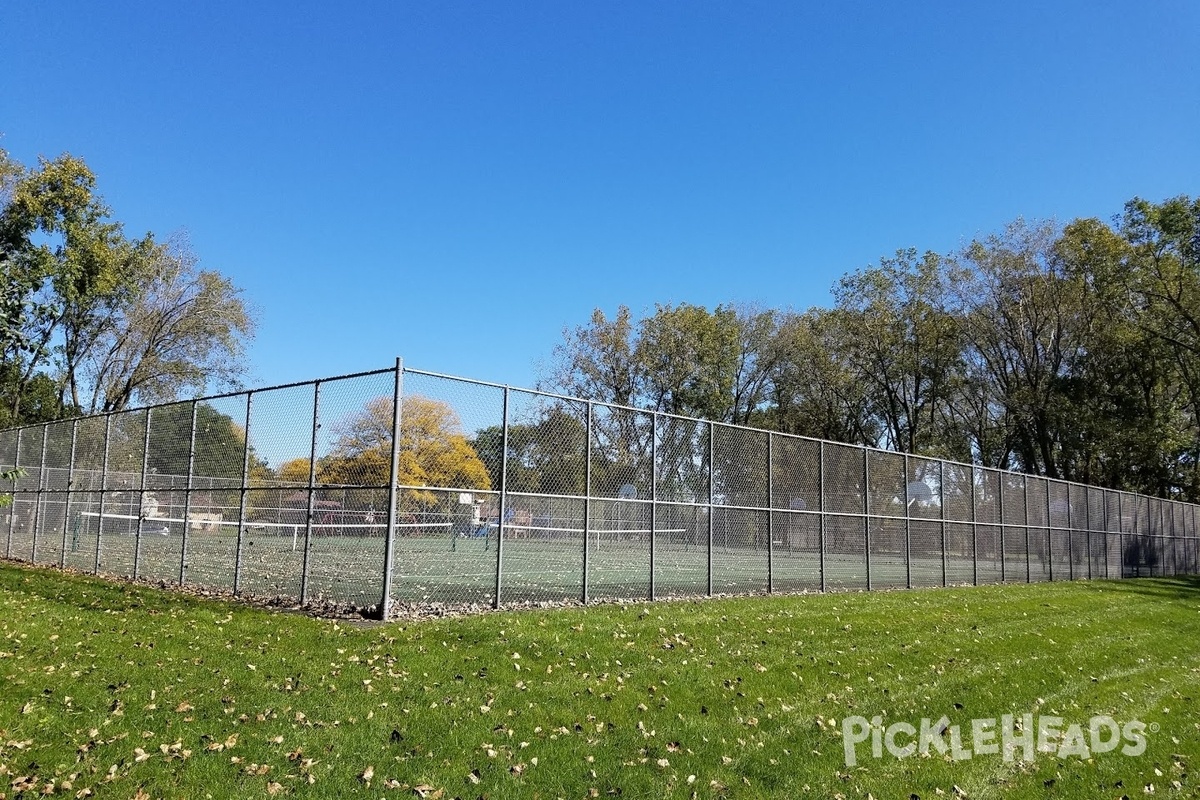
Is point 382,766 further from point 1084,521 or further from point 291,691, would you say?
point 1084,521

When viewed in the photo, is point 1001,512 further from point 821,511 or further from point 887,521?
point 821,511

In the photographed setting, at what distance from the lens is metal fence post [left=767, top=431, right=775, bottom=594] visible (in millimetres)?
12945

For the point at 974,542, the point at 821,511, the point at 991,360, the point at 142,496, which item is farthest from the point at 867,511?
the point at 991,360

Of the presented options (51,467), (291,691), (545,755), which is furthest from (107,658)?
(51,467)

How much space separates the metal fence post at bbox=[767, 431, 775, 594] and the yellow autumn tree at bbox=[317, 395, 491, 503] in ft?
17.1

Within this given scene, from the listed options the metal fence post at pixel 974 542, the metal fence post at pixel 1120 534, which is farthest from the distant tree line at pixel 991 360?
the metal fence post at pixel 974 542

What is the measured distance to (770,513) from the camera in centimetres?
1346

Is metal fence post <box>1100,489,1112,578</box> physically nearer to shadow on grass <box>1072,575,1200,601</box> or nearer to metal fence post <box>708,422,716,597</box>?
shadow on grass <box>1072,575,1200,601</box>

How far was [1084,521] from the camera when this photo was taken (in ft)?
71.9

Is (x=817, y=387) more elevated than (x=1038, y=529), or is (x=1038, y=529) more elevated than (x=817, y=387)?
(x=817, y=387)

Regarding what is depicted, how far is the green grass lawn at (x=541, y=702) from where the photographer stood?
4.45 metres

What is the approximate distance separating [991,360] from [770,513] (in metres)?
28.6

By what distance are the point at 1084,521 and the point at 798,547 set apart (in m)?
12.1

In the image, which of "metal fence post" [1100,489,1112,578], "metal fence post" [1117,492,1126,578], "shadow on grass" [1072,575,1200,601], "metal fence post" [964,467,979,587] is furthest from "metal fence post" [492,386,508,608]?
"metal fence post" [1117,492,1126,578]
